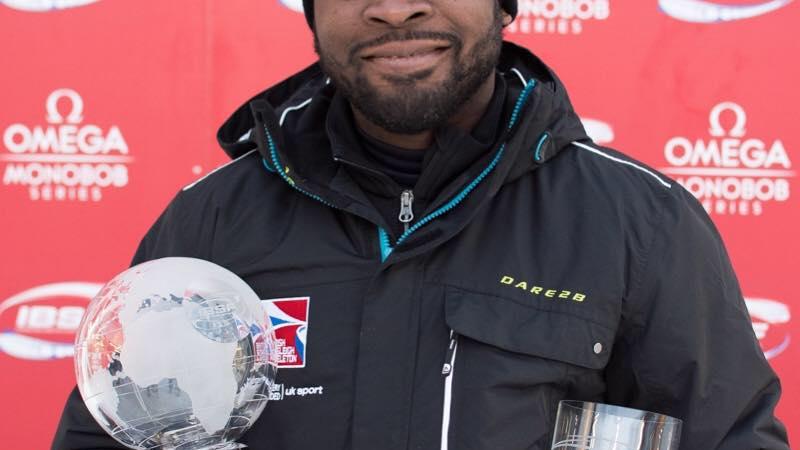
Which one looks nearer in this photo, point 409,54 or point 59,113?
point 409,54

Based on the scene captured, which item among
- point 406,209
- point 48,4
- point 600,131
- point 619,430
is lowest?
point 619,430

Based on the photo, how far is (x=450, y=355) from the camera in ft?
4.27

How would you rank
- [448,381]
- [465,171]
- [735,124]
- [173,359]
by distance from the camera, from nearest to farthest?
[173,359], [448,381], [465,171], [735,124]

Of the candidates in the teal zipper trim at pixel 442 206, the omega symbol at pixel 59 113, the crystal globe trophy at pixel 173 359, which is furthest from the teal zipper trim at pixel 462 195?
the omega symbol at pixel 59 113

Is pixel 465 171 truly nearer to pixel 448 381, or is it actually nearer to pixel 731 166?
pixel 448 381

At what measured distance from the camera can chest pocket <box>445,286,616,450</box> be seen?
1.28m

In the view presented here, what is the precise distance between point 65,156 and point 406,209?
133 cm

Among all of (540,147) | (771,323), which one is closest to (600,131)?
(771,323)

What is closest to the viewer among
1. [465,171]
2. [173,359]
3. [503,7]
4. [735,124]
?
[173,359]

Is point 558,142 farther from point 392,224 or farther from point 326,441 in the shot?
point 326,441

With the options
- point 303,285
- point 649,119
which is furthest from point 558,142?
point 649,119

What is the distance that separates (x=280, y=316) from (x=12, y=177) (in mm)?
1311

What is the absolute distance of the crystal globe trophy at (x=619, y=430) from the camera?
1.15 metres

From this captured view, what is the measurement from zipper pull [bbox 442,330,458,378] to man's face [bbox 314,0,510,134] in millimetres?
281
